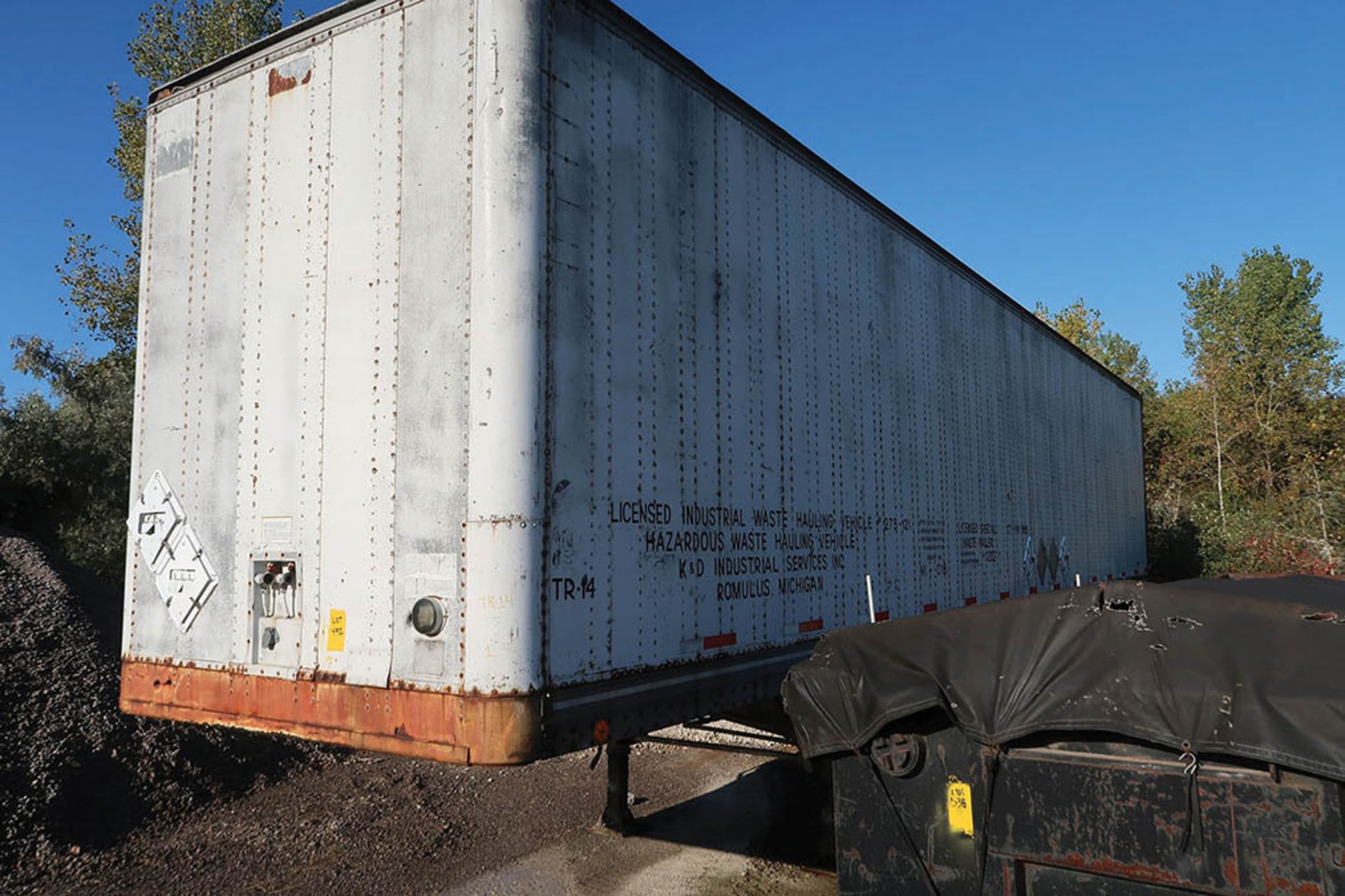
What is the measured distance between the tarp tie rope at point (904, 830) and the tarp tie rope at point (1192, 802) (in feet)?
3.31

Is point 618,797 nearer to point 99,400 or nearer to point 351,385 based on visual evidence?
point 351,385

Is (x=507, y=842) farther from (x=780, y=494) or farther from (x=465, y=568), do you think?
(x=465, y=568)

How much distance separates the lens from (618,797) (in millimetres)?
7492

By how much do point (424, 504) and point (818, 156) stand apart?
416cm

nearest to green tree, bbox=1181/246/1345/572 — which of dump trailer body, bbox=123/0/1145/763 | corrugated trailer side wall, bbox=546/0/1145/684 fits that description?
corrugated trailer side wall, bbox=546/0/1145/684

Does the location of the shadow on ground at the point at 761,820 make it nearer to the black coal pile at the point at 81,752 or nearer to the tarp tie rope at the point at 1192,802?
the tarp tie rope at the point at 1192,802

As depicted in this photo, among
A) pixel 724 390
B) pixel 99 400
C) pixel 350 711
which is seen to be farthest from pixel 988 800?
pixel 99 400

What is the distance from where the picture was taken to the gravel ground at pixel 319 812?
674 centimetres

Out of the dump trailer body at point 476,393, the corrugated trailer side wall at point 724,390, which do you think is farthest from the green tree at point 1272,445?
the dump trailer body at point 476,393

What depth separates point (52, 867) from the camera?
6.83 meters

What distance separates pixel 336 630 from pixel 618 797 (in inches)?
158

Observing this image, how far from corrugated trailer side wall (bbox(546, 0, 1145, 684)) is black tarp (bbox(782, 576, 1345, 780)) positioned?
1038mm

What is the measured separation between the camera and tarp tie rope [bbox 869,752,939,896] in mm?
3734

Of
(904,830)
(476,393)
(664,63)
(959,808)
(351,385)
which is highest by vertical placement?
(664,63)
